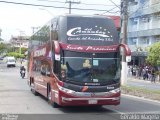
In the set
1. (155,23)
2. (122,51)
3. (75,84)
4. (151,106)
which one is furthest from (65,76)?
(155,23)

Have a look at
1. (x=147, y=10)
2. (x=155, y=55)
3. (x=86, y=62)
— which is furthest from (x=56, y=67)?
(x=147, y=10)

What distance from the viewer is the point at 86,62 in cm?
1683

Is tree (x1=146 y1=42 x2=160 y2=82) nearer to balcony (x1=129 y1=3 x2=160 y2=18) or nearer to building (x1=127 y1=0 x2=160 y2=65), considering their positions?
building (x1=127 y1=0 x2=160 y2=65)

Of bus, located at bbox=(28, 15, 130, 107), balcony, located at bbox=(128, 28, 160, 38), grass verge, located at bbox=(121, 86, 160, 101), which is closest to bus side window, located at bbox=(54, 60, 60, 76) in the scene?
bus, located at bbox=(28, 15, 130, 107)

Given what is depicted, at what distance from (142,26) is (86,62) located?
52.1 m

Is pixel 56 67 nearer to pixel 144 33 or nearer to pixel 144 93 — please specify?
pixel 144 93

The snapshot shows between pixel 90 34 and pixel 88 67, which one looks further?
pixel 90 34

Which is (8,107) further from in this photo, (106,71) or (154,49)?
(154,49)

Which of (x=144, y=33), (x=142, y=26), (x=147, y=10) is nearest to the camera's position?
(x=147, y=10)

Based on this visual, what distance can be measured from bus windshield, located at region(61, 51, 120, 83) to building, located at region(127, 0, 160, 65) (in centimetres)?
4299

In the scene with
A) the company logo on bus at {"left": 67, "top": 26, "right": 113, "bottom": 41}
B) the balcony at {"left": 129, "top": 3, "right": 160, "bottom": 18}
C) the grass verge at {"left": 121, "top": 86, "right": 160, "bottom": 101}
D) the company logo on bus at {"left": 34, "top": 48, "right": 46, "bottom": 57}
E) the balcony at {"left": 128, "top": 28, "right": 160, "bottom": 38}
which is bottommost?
the grass verge at {"left": 121, "top": 86, "right": 160, "bottom": 101}

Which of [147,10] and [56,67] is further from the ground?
[147,10]

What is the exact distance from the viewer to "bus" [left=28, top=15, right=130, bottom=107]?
1659 centimetres

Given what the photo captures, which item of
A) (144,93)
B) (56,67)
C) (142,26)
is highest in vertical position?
(142,26)
